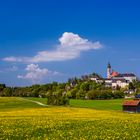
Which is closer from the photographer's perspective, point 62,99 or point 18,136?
point 18,136

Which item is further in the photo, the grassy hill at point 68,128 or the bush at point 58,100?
the bush at point 58,100

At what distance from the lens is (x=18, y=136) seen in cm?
2628

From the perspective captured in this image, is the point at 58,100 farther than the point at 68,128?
Yes

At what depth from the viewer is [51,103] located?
133125 millimetres

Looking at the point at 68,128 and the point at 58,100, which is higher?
the point at 58,100

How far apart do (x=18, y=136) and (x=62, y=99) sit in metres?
105

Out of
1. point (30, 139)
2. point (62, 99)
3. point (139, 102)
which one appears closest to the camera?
point (30, 139)

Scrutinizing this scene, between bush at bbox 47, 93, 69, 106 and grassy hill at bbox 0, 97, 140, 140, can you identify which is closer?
grassy hill at bbox 0, 97, 140, 140

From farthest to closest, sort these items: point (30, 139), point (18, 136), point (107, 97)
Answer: point (107, 97) < point (18, 136) < point (30, 139)

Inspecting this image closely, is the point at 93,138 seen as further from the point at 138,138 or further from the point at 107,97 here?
the point at 107,97

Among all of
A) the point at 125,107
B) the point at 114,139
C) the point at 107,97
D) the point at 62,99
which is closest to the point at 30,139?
the point at 114,139

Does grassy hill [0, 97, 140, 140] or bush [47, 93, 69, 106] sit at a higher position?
bush [47, 93, 69, 106]

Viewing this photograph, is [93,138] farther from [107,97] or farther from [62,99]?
[107,97]

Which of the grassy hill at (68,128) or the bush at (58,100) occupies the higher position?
the bush at (58,100)
